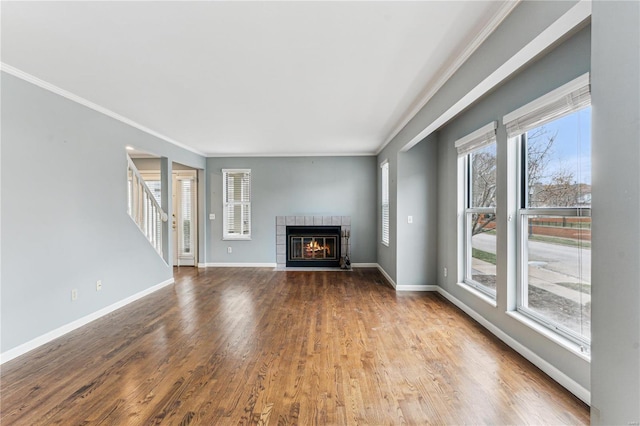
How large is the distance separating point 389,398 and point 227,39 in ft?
9.22

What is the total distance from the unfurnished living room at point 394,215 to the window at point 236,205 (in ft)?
6.37

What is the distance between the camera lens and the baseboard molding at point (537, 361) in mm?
2003

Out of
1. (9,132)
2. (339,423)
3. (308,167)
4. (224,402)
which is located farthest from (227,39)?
(308,167)

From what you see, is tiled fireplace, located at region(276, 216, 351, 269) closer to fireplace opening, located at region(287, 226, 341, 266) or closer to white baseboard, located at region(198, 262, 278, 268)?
fireplace opening, located at region(287, 226, 341, 266)

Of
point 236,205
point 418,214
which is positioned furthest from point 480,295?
point 236,205

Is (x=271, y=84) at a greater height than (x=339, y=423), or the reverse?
(x=271, y=84)

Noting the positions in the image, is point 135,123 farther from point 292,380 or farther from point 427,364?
point 427,364

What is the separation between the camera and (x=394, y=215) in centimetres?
495

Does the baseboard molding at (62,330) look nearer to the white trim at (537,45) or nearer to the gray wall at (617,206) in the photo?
the gray wall at (617,206)

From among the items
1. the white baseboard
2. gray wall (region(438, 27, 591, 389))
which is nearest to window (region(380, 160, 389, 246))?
gray wall (region(438, 27, 591, 389))

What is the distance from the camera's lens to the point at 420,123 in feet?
11.7

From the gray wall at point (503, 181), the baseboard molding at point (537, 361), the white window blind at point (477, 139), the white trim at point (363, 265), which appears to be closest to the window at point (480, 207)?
the white window blind at point (477, 139)

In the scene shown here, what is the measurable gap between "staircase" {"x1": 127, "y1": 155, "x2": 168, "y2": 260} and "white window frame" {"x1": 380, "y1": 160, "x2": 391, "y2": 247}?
3997mm

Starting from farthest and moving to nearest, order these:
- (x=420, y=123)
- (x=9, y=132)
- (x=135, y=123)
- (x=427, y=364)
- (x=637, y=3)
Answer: (x=135, y=123)
(x=420, y=123)
(x=9, y=132)
(x=427, y=364)
(x=637, y=3)
